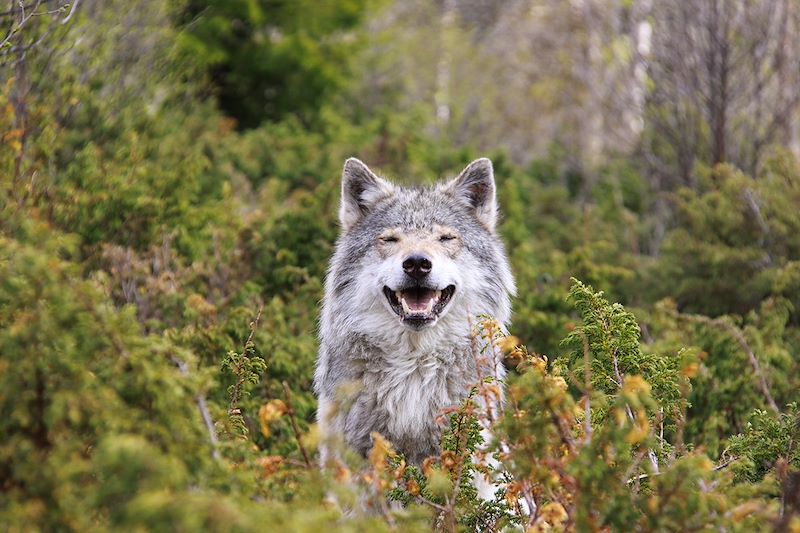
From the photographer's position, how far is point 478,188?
6121 mm

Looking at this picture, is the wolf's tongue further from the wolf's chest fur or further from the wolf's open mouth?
the wolf's chest fur

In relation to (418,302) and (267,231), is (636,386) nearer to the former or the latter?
(418,302)

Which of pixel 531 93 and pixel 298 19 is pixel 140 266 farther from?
pixel 531 93

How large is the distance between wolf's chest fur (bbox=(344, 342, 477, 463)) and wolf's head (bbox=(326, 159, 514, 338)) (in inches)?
7.7

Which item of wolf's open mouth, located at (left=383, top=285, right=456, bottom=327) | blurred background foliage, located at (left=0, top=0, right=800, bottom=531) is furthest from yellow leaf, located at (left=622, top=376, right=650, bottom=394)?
wolf's open mouth, located at (left=383, top=285, right=456, bottom=327)

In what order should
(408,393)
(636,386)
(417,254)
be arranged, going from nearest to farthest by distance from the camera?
(636,386), (408,393), (417,254)

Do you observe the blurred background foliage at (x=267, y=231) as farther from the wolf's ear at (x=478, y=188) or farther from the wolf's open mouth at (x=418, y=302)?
the wolf's ear at (x=478, y=188)

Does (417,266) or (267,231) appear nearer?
(417,266)

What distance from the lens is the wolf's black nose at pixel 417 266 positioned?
5.08 metres

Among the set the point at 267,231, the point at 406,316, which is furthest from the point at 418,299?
the point at 267,231

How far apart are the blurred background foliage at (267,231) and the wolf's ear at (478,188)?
124 cm

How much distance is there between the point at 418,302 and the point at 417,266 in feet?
0.74

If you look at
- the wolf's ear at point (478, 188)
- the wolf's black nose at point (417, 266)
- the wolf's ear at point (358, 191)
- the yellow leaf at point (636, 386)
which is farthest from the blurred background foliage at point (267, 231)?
the wolf's ear at point (478, 188)

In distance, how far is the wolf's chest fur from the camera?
16.0 feet
